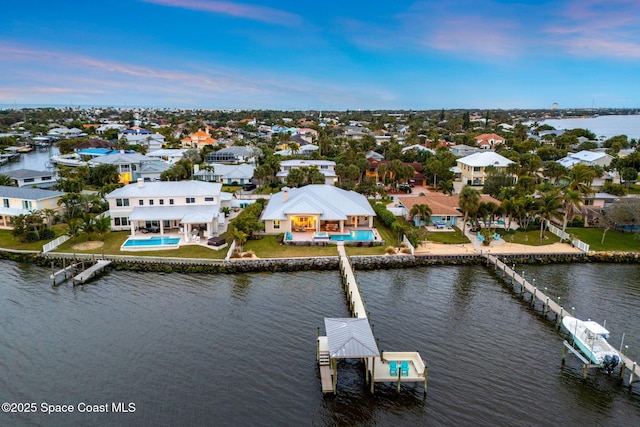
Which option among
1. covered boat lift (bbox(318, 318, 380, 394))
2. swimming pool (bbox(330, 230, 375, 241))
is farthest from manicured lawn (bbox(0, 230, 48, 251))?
covered boat lift (bbox(318, 318, 380, 394))

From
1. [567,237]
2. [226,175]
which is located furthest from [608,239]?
[226,175]

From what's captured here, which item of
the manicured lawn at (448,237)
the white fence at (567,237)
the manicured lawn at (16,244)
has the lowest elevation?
the manicured lawn at (16,244)

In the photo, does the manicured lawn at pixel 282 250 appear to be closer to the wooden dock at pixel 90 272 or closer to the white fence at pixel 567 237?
the wooden dock at pixel 90 272

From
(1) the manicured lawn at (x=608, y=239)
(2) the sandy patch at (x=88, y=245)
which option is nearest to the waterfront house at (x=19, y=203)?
(2) the sandy patch at (x=88, y=245)

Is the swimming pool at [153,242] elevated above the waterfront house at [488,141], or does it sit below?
below

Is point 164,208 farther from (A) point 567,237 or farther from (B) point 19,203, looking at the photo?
(A) point 567,237

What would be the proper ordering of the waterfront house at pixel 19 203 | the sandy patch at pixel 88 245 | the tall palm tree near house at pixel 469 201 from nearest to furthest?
the sandy patch at pixel 88 245 < the tall palm tree near house at pixel 469 201 < the waterfront house at pixel 19 203
